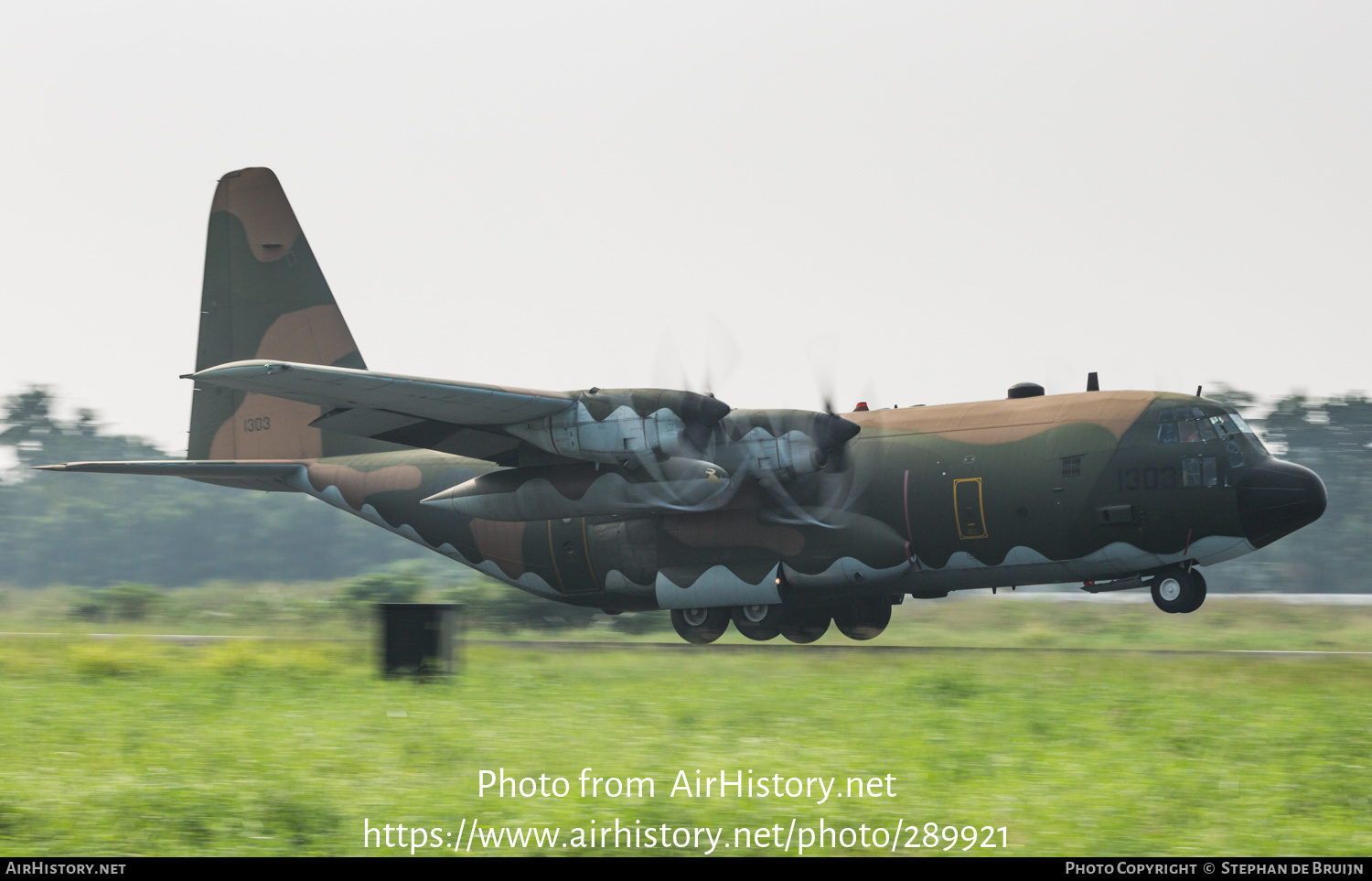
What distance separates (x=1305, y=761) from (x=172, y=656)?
16.0 m

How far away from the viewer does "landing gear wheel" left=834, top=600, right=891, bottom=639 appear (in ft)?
69.6

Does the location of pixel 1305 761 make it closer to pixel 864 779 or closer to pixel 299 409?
pixel 864 779

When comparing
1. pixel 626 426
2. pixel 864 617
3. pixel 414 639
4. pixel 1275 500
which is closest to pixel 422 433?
pixel 626 426

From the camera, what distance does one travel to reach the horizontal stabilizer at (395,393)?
1578 centimetres

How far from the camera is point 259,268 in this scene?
25.1 m

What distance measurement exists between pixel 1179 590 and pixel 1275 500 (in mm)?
1869

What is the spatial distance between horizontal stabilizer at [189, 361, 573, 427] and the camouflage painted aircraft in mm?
40

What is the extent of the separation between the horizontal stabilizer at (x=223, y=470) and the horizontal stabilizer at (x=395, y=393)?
5074mm

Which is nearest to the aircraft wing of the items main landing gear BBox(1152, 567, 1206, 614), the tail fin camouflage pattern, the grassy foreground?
the grassy foreground

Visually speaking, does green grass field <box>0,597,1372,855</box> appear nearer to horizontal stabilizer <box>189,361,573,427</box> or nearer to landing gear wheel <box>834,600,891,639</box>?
landing gear wheel <box>834,600,891,639</box>

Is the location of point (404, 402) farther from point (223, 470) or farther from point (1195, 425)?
point (1195, 425)

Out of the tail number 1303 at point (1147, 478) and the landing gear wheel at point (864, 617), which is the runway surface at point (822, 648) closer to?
the landing gear wheel at point (864, 617)

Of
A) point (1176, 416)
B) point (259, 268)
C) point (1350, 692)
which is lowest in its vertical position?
point (1350, 692)
